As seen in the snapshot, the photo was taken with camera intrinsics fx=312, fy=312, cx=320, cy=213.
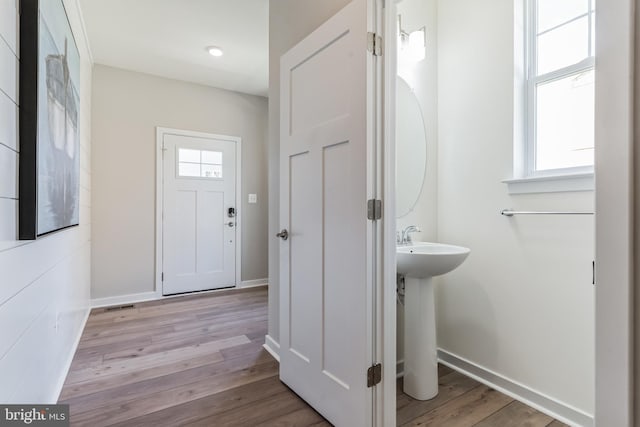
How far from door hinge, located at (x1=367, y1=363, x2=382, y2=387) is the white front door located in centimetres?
307

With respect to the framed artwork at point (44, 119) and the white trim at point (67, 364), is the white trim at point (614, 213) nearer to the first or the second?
the framed artwork at point (44, 119)

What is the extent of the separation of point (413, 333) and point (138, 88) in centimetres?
374

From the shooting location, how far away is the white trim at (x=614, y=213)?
0.65 metres

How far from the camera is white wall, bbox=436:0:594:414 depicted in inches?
60.6

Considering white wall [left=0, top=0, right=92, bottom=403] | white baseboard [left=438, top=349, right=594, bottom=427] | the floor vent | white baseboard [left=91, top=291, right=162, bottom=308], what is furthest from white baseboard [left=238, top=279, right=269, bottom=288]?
white baseboard [left=438, top=349, right=594, bottom=427]

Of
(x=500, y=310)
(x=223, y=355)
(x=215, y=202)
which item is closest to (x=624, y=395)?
(x=500, y=310)

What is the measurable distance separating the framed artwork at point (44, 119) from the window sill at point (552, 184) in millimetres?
2191

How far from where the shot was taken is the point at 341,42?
4.68 feet

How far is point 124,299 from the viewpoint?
3414 millimetres

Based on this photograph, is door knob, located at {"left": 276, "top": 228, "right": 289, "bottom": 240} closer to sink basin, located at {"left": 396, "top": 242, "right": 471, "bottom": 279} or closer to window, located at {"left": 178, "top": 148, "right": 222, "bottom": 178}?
sink basin, located at {"left": 396, "top": 242, "right": 471, "bottom": 279}

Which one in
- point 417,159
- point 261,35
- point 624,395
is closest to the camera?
point 624,395

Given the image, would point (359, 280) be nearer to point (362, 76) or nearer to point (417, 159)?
point (362, 76)

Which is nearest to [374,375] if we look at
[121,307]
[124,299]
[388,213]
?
[388,213]
